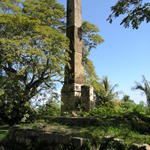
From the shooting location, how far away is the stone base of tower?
973 centimetres

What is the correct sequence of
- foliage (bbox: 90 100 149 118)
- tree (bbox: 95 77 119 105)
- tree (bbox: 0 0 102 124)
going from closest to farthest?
foliage (bbox: 90 100 149 118), tree (bbox: 0 0 102 124), tree (bbox: 95 77 119 105)

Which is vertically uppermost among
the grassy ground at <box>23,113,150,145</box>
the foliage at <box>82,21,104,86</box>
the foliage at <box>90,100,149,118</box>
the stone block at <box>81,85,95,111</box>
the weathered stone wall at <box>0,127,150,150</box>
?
the foliage at <box>82,21,104,86</box>

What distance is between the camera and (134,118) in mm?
5992

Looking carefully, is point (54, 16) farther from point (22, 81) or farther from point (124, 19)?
point (124, 19)

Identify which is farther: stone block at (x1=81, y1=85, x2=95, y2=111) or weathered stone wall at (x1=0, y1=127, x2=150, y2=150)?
stone block at (x1=81, y1=85, x2=95, y2=111)

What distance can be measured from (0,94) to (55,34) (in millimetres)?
5100

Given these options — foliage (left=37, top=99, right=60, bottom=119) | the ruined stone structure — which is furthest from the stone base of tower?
foliage (left=37, top=99, right=60, bottom=119)

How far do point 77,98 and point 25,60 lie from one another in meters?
4.55

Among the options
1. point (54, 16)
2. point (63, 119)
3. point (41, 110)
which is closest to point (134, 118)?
point (63, 119)

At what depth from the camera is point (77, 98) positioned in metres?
10.1

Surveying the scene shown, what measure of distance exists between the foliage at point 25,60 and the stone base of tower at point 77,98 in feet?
5.56

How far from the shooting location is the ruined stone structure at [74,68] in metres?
10.2

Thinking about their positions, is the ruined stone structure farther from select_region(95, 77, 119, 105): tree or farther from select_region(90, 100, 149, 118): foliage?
select_region(95, 77, 119, 105): tree

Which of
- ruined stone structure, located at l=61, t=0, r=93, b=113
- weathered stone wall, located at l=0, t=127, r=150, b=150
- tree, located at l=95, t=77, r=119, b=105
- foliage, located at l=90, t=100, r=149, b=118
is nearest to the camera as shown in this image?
weathered stone wall, located at l=0, t=127, r=150, b=150
